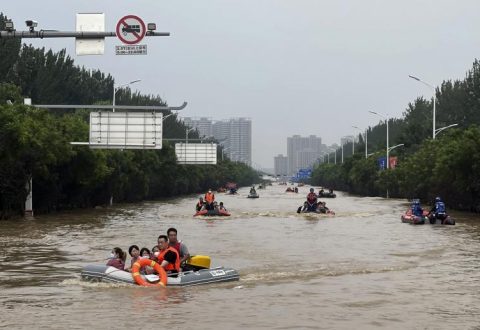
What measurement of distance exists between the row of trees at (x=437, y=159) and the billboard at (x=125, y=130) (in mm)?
18830

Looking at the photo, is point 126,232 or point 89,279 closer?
point 89,279

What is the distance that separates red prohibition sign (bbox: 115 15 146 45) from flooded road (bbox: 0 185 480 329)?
529 centimetres

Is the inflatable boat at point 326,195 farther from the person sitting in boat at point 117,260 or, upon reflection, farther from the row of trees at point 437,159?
the person sitting in boat at point 117,260

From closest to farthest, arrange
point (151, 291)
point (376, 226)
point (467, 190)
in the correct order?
point (151, 291), point (376, 226), point (467, 190)

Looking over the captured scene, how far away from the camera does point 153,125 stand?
138 feet

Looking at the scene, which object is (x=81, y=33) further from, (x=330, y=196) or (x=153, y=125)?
(x=330, y=196)

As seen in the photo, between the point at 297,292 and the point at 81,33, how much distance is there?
7112 millimetres

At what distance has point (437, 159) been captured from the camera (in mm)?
52750

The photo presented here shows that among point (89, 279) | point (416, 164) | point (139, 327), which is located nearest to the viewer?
point (139, 327)

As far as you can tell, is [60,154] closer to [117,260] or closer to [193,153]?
[117,260]

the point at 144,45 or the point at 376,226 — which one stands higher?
the point at 144,45

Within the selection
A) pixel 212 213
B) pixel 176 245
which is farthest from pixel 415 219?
pixel 176 245

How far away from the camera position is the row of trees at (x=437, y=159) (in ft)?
158

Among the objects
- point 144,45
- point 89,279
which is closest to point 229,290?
point 89,279
